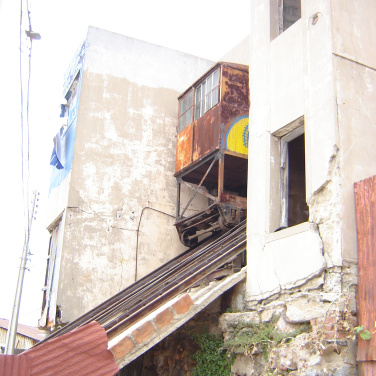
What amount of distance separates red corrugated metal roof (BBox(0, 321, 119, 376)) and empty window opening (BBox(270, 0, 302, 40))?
214 inches

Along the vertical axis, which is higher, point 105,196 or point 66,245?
point 105,196

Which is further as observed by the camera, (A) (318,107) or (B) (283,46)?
(B) (283,46)

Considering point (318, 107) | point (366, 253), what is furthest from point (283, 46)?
point (366, 253)

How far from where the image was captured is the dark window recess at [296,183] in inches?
346

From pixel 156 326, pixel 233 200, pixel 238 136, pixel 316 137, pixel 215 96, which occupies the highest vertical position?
pixel 215 96

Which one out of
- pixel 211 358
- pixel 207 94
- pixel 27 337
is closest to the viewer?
pixel 211 358

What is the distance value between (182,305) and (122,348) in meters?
1.05

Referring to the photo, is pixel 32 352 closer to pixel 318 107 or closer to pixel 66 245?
pixel 318 107

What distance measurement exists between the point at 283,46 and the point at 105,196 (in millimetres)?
6156

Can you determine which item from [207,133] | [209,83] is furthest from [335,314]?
[209,83]

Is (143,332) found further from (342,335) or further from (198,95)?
(198,95)

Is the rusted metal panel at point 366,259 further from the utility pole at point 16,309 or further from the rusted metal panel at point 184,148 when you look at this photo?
the utility pole at point 16,309

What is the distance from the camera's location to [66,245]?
11062 mm

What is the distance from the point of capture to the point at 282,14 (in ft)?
26.6
